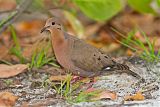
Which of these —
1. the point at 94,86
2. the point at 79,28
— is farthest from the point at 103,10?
the point at 94,86

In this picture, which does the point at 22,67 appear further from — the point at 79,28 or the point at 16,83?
the point at 79,28

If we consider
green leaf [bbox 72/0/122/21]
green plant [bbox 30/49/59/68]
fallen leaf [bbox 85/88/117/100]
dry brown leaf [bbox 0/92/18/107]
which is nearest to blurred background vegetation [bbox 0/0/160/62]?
green leaf [bbox 72/0/122/21]

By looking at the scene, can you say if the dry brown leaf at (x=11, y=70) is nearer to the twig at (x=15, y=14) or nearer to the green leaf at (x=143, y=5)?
the twig at (x=15, y=14)

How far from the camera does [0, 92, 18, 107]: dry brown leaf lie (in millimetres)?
3543

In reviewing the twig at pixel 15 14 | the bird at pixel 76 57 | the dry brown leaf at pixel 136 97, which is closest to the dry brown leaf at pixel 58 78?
the bird at pixel 76 57

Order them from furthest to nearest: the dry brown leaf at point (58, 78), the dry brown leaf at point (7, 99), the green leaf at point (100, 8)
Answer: the green leaf at point (100, 8)
the dry brown leaf at point (58, 78)
the dry brown leaf at point (7, 99)

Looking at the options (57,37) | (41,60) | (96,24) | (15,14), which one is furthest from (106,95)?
(96,24)

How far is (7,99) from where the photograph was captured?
11.8ft

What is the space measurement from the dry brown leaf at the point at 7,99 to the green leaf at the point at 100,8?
1.81m

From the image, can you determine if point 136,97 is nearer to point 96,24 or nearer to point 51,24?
point 51,24

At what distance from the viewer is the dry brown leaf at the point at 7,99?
354 centimetres

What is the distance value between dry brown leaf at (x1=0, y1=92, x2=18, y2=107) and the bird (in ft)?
1.75

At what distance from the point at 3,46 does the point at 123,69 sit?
69.3 inches

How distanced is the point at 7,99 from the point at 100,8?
6.55 feet
